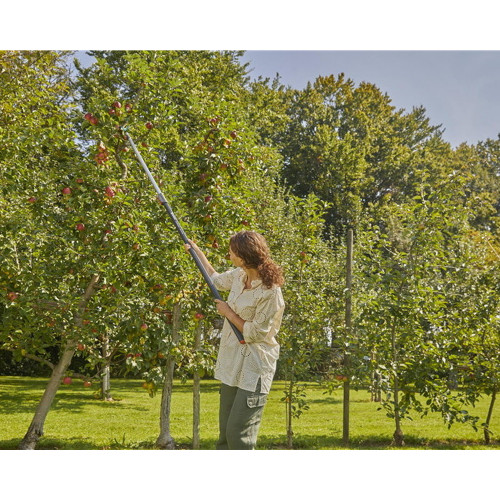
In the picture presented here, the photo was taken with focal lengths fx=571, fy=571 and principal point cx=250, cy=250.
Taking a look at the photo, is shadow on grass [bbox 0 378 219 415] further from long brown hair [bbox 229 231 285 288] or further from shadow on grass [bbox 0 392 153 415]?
long brown hair [bbox 229 231 285 288]

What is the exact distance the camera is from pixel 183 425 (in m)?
5.59

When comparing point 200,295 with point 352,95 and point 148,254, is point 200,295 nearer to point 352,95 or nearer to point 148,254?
point 148,254

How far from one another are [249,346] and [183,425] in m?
3.88

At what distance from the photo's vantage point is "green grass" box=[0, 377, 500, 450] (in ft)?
15.2

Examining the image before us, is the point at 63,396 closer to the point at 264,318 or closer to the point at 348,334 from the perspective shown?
the point at 348,334

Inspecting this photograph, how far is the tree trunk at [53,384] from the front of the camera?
373 centimetres

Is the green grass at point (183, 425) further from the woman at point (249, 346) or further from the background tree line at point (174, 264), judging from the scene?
the woman at point (249, 346)

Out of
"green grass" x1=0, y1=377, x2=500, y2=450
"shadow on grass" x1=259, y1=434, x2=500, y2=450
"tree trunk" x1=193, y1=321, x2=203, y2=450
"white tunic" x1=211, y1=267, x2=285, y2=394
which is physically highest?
"white tunic" x1=211, y1=267, x2=285, y2=394

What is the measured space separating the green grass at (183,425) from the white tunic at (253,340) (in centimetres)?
250

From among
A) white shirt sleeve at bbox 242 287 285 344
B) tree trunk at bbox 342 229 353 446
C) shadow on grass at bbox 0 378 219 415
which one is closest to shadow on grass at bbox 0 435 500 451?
tree trunk at bbox 342 229 353 446

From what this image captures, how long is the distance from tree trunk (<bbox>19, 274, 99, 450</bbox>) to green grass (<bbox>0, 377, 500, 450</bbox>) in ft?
1.25
